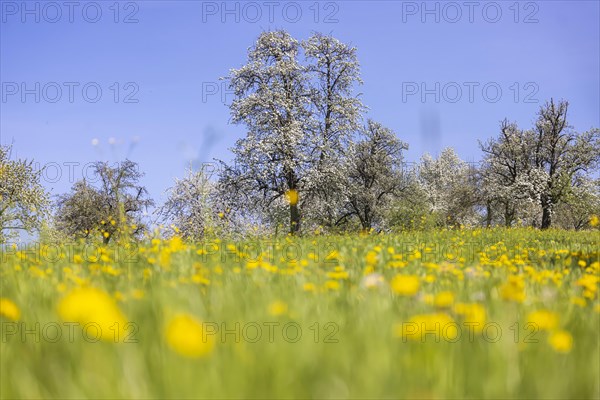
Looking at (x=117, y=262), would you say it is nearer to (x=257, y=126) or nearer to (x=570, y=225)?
(x=257, y=126)

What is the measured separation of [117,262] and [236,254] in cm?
157

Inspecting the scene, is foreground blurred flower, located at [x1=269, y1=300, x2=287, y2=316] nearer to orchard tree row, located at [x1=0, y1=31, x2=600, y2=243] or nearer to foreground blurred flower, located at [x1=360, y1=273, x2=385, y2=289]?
foreground blurred flower, located at [x1=360, y1=273, x2=385, y2=289]

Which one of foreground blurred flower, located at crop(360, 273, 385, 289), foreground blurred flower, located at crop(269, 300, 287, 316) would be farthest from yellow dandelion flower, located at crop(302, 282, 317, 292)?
foreground blurred flower, located at crop(269, 300, 287, 316)

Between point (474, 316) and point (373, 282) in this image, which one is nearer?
point (474, 316)

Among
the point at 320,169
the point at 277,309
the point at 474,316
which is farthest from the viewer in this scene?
the point at 320,169

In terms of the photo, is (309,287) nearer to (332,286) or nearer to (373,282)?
(332,286)

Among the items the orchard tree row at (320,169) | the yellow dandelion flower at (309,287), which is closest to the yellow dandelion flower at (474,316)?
the yellow dandelion flower at (309,287)

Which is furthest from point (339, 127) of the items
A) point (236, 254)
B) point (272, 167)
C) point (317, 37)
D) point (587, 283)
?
point (587, 283)

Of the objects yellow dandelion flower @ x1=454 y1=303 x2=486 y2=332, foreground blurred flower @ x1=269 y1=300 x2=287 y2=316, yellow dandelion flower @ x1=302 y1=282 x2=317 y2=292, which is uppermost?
foreground blurred flower @ x1=269 y1=300 x2=287 y2=316

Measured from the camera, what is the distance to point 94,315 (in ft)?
6.32

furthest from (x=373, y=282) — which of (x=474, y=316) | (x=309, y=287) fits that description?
(x=474, y=316)

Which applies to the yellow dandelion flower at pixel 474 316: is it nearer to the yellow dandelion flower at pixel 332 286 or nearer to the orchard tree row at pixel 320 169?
the yellow dandelion flower at pixel 332 286

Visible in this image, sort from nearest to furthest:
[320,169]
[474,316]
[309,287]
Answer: [474,316], [309,287], [320,169]

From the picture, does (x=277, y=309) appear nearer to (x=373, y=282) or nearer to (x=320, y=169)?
(x=373, y=282)
